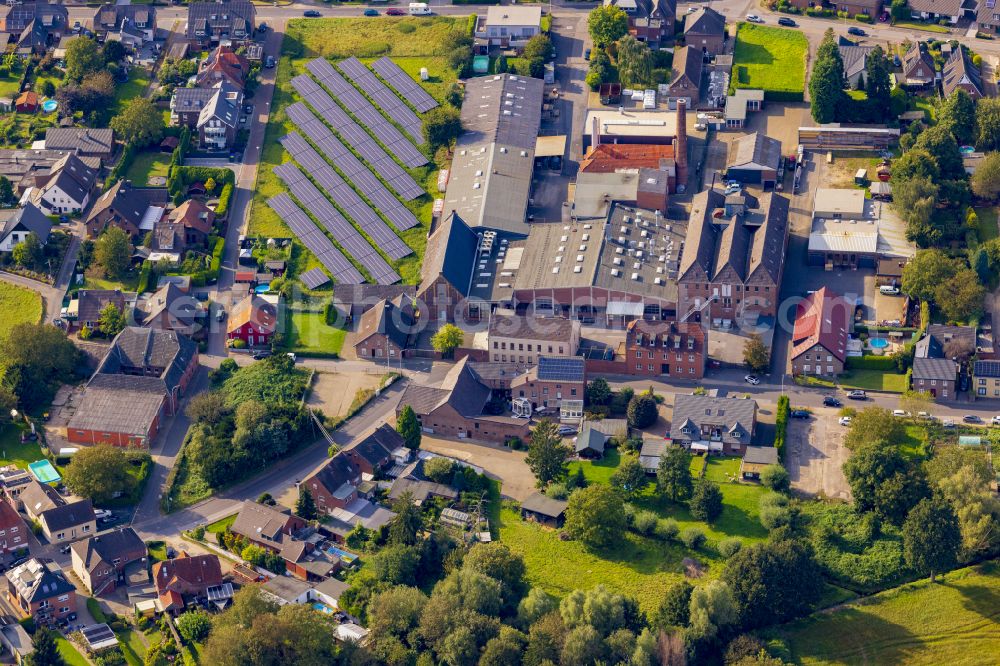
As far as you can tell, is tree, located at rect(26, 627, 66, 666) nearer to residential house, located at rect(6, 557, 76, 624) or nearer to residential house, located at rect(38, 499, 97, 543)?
residential house, located at rect(6, 557, 76, 624)

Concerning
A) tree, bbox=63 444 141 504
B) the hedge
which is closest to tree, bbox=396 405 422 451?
tree, bbox=63 444 141 504

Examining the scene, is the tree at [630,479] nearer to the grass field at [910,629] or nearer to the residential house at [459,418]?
the residential house at [459,418]

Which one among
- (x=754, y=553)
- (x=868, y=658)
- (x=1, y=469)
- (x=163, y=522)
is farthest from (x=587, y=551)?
(x=1, y=469)

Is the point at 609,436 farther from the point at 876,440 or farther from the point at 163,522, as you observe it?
the point at 163,522

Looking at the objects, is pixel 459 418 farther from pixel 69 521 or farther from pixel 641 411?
pixel 69 521

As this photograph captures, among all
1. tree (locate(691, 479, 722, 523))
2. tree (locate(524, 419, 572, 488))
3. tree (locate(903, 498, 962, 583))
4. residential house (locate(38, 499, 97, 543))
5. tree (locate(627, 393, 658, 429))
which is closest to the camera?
tree (locate(903, 498, 962, 583))

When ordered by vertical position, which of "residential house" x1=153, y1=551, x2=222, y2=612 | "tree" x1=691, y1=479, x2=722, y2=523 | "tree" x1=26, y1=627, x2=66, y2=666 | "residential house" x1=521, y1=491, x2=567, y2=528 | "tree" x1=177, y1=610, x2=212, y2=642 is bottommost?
"tree" x1=26, y1=627, x2=66, y2=666

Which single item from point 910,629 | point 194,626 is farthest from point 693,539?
point 194,626
